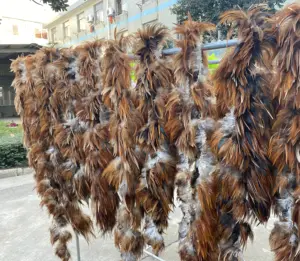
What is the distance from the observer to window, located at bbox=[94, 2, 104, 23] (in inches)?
558

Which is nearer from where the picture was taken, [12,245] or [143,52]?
[143,52]

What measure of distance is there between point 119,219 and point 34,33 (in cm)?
2882

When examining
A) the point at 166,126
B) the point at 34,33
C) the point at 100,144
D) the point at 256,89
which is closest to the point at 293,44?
the point at 256,89

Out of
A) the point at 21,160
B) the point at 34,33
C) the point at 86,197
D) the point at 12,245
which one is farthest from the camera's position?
the point at 34,33

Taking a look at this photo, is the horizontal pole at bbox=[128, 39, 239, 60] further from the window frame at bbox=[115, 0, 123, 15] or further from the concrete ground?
the window frame at bbox=[115, 0, 123, 15]

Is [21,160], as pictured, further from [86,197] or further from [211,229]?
[211,229]

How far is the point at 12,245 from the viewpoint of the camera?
2570 mm

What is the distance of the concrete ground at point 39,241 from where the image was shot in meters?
2.38

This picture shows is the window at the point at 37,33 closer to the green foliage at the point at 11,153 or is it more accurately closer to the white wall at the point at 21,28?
the white wall at the point at 21,28

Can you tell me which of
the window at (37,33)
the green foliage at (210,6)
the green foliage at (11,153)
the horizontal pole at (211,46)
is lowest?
the green foliage at (11,153)

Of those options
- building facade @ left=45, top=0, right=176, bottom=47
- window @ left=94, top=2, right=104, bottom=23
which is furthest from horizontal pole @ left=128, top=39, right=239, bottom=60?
window @ left=94, top=2, right=104, bottom=23

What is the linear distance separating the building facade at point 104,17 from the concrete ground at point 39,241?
220 inches

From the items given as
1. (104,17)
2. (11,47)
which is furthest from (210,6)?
(104,17)

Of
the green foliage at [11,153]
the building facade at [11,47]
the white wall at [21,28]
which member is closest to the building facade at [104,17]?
the building facade at [11,47]
